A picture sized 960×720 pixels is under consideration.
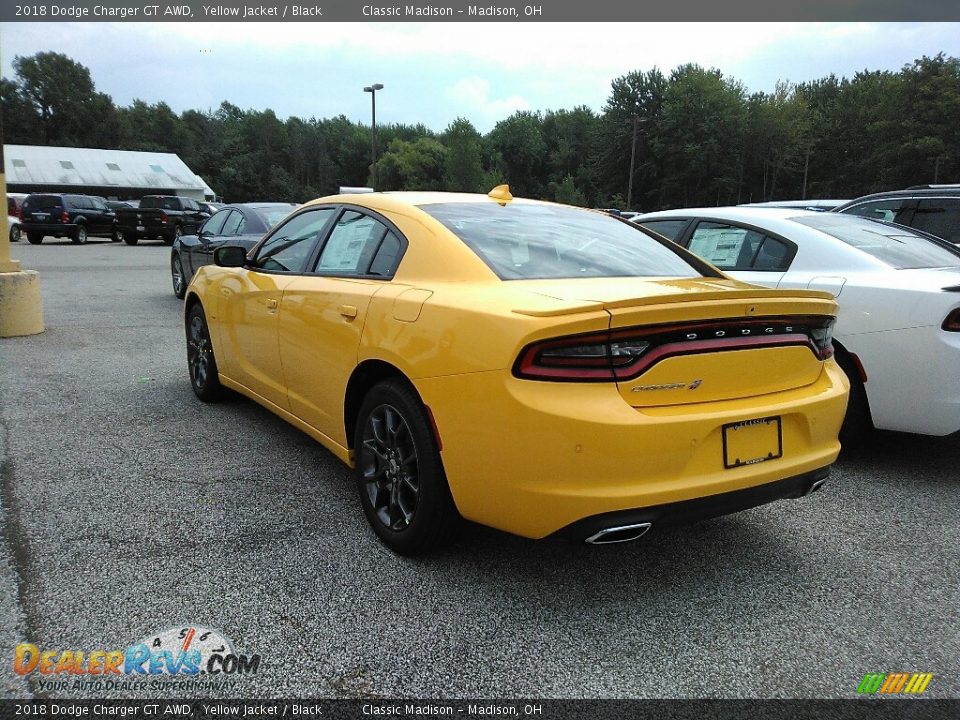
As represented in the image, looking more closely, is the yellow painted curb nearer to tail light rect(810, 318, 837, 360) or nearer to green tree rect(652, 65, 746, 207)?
tail light rect(810, 318, 837, 360)

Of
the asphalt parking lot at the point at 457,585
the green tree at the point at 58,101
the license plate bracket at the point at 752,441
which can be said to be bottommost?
the asphalt parking lot at the point at 457,585

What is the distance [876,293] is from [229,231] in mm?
8306

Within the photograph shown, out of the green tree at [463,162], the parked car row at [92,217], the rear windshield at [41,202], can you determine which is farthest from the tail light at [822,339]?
the green tree at [463,162]

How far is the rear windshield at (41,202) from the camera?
25938 mm

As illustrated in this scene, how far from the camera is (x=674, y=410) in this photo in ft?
8.04

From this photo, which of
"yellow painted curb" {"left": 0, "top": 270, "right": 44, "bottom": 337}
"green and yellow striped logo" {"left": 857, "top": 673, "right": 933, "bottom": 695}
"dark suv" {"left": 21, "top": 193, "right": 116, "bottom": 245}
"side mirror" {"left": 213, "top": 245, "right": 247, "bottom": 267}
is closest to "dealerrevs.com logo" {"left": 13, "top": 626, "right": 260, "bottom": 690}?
"green and yellow striped logo" {"left": 857, "top": 673, "right": 933, "bottom": 695}

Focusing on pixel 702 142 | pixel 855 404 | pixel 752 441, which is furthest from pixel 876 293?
pixel 702 142

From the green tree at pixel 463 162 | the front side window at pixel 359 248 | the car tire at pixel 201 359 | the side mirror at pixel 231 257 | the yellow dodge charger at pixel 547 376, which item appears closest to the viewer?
the yellow dodge charger at pixel 547 376

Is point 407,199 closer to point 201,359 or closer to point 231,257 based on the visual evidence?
point 231,257

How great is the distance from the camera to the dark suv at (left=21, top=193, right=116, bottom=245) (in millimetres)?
25844

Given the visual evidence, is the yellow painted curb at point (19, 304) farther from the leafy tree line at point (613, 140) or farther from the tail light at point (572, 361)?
the leafy tree line at point (613, 140)

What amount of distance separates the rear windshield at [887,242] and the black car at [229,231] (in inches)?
259

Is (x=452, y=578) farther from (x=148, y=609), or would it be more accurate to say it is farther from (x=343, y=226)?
(x=343, y=226)

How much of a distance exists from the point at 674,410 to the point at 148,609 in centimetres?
196
